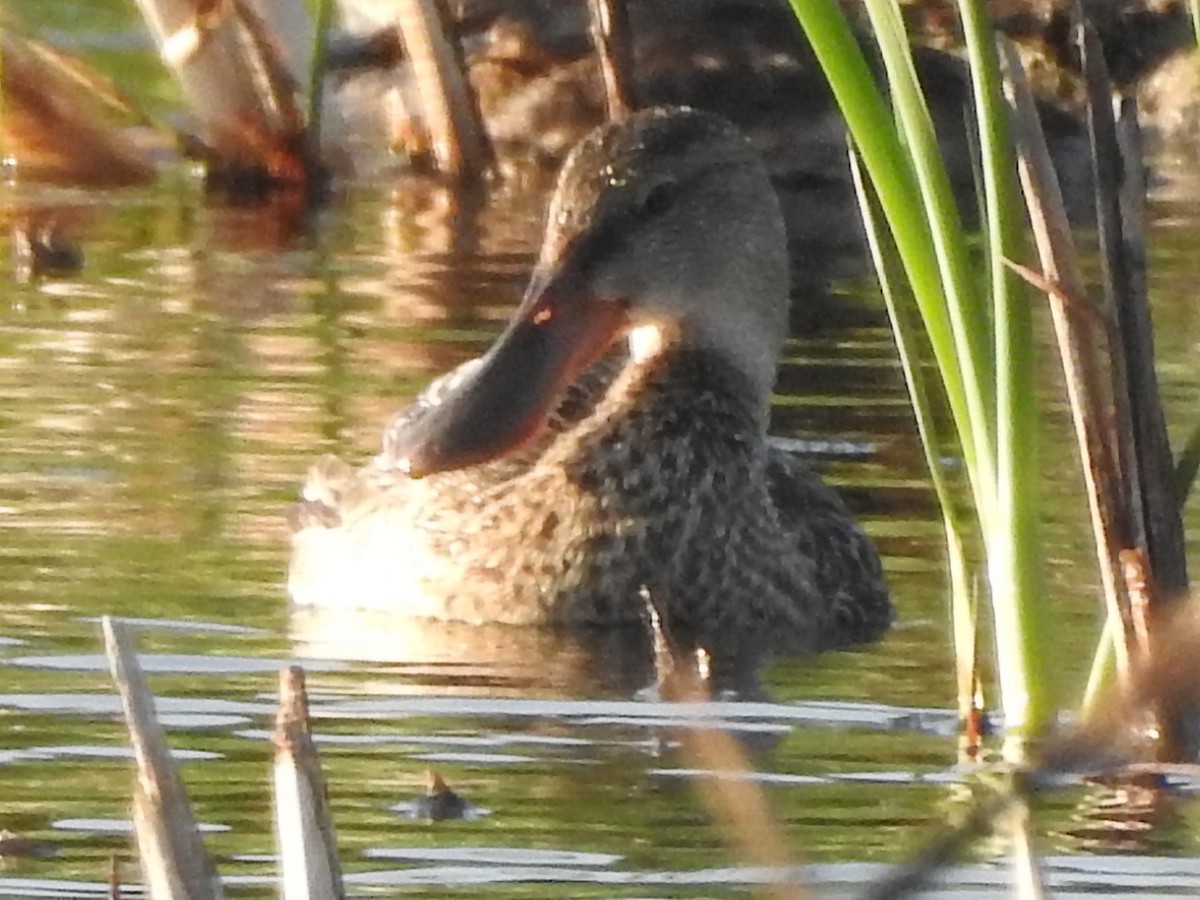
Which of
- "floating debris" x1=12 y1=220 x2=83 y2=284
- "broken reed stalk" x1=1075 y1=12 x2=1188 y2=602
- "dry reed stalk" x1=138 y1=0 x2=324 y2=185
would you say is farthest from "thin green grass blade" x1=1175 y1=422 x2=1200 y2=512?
"dry reed stalk" x1=138 y1=0 x2=324 y2=185

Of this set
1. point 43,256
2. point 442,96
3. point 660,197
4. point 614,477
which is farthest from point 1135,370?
point 442,96

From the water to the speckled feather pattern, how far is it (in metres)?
0.12

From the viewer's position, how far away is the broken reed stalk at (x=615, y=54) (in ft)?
31.7

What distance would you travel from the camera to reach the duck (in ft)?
19.3

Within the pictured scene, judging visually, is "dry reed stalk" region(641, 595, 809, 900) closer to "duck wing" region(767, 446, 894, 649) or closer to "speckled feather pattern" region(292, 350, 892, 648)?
"speckled feather pattern" region(292, 350, 892, 648)

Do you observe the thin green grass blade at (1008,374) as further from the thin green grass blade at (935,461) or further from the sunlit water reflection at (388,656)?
the sunlit water reflection at (388,656)

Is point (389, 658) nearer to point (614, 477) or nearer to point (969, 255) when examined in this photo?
point (614, 477)

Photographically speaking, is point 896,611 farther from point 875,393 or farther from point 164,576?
point 875,393

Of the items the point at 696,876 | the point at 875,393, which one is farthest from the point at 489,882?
the point at 875,393

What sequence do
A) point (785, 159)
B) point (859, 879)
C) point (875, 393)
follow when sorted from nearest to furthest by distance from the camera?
point (859, 879), point (875, 393), point (785, 159)

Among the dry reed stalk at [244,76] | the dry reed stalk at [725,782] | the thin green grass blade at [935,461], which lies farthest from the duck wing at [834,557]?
the dry reed stalk at [244,76]

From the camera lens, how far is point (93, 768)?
4582mm

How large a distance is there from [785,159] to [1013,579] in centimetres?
819

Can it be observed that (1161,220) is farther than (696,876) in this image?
Yes
